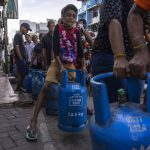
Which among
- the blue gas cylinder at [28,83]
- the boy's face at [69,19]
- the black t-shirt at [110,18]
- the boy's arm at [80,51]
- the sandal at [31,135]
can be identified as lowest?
the sandal at [31,135]

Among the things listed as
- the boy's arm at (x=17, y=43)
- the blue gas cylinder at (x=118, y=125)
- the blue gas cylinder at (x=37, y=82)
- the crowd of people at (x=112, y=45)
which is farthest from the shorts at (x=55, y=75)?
the boy's arm at (x=17, y=43)

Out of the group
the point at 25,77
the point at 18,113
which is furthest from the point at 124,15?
the point at 25,77

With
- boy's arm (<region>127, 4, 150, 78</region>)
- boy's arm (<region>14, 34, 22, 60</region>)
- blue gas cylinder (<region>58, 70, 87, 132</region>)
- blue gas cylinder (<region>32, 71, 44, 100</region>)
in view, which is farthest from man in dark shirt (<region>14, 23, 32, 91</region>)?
boy's arm (<region>127, 4, 150, 78</region>)

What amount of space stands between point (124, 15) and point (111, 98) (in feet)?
1.93

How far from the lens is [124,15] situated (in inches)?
93.7

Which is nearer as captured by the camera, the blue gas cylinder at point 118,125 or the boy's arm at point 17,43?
the blue gas cylinder at point 118,125

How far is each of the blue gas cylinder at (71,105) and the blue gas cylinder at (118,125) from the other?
2283 mm

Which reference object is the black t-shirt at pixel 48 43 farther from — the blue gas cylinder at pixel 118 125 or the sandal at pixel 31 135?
the blue gas cylinder at pixel 118 125

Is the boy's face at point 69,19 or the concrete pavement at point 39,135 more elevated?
the boy's face at point 69,19

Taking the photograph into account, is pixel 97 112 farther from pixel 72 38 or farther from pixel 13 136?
pixel 72 38

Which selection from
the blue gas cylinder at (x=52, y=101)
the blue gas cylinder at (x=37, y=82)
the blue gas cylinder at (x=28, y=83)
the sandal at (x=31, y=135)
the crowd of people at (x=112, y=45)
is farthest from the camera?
the blue gas cylinder at (x=28, y=83)

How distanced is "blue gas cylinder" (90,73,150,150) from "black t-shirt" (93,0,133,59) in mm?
743

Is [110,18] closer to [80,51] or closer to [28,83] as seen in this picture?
[80,51]

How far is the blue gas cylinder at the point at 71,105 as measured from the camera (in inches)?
156
